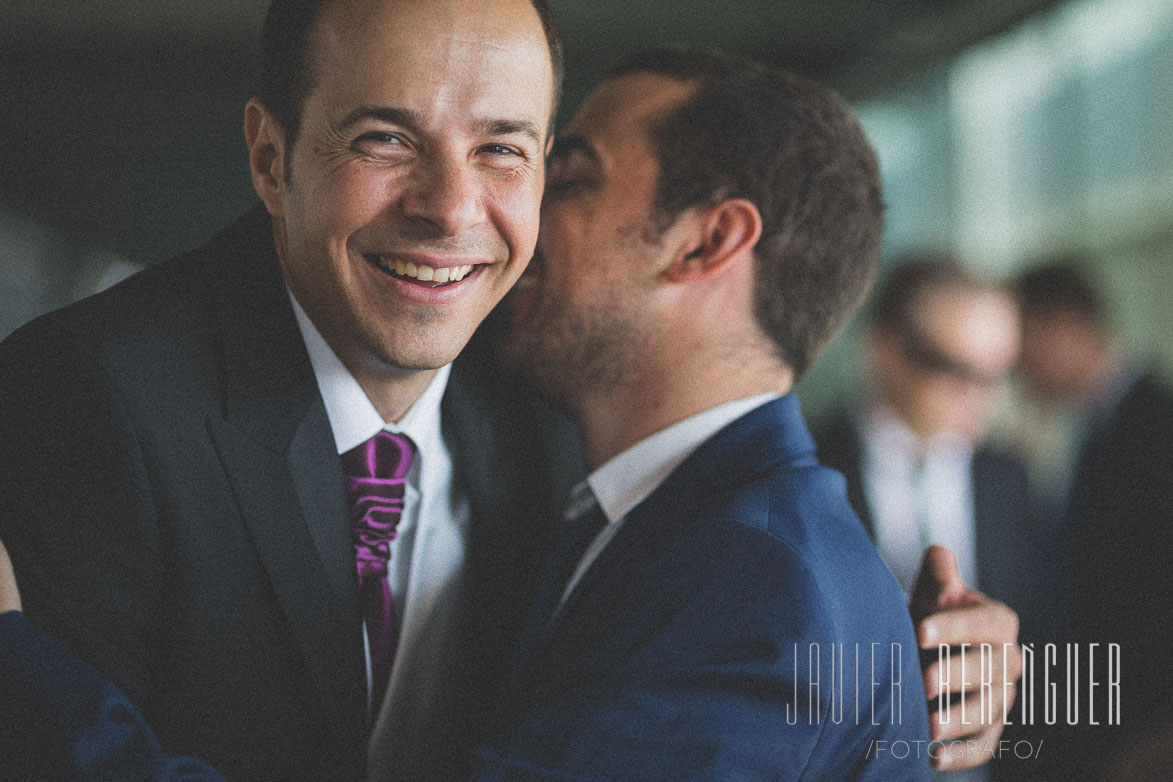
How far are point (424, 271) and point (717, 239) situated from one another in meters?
0.45

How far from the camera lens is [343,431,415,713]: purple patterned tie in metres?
0.79

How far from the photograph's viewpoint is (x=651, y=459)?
103 cm

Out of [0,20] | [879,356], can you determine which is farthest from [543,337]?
[879,356]

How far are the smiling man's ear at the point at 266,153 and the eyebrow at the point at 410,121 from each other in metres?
0.07

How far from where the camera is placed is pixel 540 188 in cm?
71

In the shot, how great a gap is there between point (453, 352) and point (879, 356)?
1.69 m

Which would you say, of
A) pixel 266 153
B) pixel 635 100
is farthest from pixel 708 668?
pixel 635 100

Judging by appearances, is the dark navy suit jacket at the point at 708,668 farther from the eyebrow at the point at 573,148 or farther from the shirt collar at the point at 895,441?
the shirt collar at the point at 895,441

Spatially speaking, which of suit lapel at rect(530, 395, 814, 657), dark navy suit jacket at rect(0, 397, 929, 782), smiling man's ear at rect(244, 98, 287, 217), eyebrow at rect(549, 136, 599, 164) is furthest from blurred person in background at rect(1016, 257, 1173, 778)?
smiling man's ear at rect(244, 98, 287, 217)

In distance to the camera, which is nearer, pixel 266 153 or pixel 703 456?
pixel 266 153

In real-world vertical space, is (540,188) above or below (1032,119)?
below

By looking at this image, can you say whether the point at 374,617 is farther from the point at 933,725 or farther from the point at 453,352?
the point at 933,725

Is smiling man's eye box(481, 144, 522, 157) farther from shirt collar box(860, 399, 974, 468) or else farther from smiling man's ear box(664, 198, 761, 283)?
shirt collar box(860, 399, 974, 468)

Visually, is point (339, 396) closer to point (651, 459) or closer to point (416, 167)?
point (416, 167)
